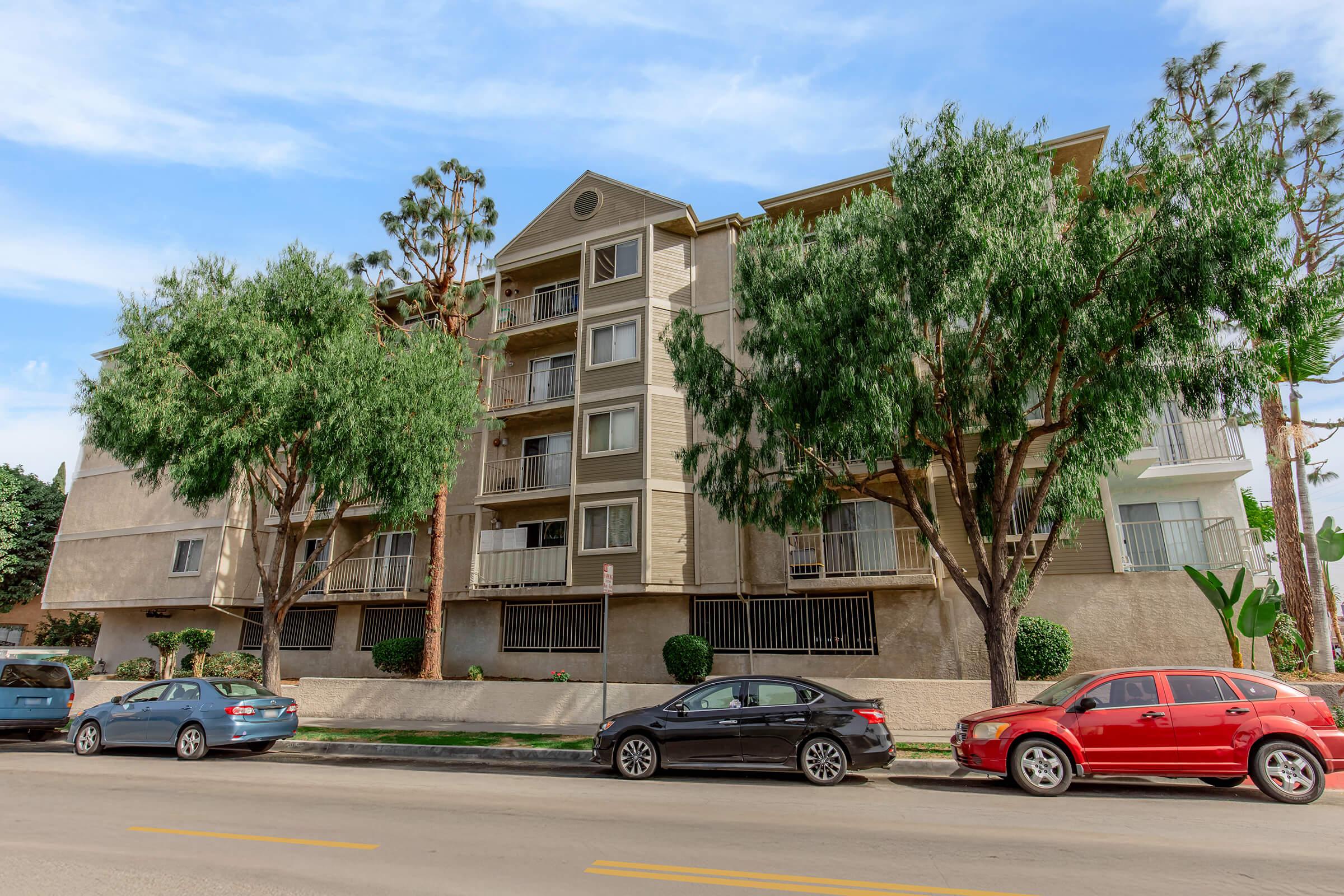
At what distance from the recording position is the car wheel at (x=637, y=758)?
10.7 meters

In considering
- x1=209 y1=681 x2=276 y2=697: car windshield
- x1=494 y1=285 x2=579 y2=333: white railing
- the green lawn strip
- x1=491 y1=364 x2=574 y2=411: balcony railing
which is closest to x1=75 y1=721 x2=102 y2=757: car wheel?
x1=209 y1=681 x2=276 y2=697: car windshield

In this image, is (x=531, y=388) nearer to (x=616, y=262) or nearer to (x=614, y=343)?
(x=614, y=343)

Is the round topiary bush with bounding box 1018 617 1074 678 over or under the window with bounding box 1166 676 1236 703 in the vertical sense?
over

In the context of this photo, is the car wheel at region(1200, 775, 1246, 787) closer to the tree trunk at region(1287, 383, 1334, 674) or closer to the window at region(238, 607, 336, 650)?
the tree trunk at region(1287, 383, 1334, 674)

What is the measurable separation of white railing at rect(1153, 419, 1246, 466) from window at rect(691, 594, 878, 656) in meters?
7.56

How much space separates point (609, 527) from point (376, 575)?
320 inches

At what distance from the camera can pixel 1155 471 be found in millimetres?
16766

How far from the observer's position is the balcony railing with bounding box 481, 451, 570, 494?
70.0ft

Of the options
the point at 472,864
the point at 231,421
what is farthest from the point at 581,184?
the point at 472,864

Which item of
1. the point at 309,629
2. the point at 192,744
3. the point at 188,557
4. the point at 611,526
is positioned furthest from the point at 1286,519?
the point at 188,557

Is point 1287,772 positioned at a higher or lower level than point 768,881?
higher

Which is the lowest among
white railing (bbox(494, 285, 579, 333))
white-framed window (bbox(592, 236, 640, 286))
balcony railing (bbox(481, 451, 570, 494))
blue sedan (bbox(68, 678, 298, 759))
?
blue sedan (bbox(68, 678, 298, 759))

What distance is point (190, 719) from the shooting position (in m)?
13.5

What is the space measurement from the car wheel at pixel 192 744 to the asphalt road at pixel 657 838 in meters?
2.60
